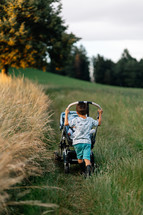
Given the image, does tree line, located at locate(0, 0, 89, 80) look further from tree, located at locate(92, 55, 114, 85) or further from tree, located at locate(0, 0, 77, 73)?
tree, located at locate(92, 55, 114, 85)

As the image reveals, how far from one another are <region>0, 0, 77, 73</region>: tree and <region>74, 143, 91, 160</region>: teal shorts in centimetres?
A: 1136

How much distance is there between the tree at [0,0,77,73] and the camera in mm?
15289

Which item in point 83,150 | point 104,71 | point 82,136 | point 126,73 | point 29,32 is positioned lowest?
point 83,150

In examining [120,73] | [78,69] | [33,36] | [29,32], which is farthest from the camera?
[78,69]

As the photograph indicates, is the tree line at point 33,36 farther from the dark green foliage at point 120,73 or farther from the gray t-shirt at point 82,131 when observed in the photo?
the dark green foliage at point 120,73

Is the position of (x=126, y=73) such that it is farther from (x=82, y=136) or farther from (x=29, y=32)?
(x=82, y=136)

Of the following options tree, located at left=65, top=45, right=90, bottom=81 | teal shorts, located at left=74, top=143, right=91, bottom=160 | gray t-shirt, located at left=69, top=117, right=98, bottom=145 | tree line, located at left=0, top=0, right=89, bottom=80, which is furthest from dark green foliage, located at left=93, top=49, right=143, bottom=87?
teal shorts, located at left=74, top=143, right=91, bottom=160

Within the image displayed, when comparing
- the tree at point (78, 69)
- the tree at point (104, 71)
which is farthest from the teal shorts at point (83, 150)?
the tree at point (78, 69)

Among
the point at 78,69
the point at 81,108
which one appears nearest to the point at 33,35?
the point at 81,108

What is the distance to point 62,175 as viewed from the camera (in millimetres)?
4898

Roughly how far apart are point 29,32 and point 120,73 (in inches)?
2979

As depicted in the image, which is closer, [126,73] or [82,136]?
[82,136]

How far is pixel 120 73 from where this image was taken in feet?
296

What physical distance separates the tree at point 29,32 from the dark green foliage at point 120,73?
6915cm
